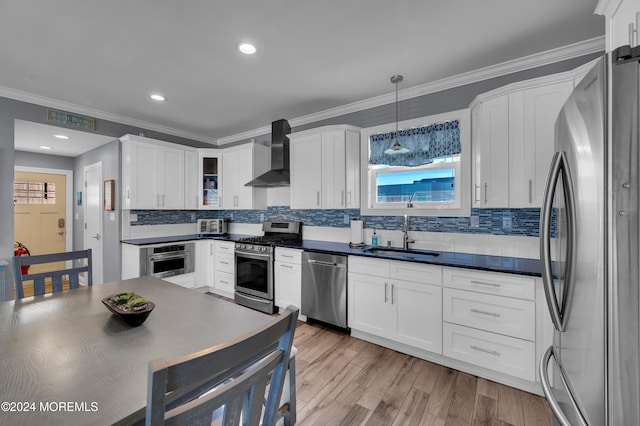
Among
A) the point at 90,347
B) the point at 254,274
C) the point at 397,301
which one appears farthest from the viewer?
the point at 254,274

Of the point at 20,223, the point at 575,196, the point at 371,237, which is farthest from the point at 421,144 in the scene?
the point at 20,223

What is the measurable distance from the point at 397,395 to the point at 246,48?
2961 mm

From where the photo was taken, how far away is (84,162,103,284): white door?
4.45 m

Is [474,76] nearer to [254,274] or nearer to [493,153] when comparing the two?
[493,153]

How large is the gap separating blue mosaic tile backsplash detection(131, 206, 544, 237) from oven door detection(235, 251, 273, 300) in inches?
33.8

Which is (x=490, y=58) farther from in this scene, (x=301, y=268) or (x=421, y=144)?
(x=301, y=268)

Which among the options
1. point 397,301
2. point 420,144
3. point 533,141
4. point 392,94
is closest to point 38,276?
point 397,301

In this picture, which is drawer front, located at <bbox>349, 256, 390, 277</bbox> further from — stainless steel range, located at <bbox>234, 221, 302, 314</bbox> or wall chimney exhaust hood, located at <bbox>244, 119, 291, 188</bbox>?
wall chimney exhaust hood, located at <bbox>244, 119, 291, 188</bbox>

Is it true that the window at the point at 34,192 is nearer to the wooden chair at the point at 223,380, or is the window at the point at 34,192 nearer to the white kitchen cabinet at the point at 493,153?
the wooden chair at the point at 223,380

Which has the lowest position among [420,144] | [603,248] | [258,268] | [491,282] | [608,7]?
[258,268]

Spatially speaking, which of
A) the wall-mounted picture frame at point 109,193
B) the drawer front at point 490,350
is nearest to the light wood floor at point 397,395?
the drawer front at point 490,350

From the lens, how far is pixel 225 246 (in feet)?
13.8

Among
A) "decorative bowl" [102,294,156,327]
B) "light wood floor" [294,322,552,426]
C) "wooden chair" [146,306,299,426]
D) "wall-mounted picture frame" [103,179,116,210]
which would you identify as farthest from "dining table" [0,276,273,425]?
"wall-mounted picture frame" [103,179,116,210]

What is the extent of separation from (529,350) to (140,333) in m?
2.47
